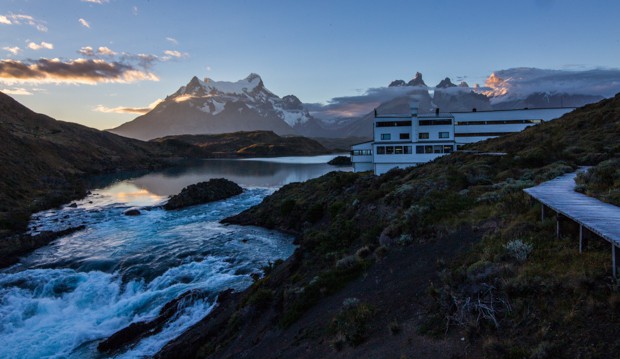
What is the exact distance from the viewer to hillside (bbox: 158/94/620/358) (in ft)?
23.5

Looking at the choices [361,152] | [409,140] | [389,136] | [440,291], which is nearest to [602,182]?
[440,291]

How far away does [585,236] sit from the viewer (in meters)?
9.52

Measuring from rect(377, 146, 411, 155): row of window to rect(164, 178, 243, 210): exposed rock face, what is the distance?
28561mm

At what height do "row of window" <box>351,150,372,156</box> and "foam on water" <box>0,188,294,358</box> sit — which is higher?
"row of window" <box>351,150,372,156</box>

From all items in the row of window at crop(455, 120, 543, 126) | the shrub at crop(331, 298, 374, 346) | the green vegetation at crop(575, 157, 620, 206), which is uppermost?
the row of window at crop(455, 120, 543, 126)

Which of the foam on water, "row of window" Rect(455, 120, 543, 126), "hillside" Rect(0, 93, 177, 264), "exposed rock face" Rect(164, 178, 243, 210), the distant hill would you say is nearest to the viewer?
the foam on water

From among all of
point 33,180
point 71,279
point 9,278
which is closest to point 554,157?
point 71,279

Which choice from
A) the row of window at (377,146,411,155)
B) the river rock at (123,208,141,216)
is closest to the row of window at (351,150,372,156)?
the row of window at (377,146,411,155)

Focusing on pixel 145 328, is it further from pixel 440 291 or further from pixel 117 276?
pixel 440 291

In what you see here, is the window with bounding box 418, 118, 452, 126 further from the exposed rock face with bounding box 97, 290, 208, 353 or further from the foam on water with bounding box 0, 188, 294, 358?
the exposed rock face with bounding box 97, 290, 208, 353

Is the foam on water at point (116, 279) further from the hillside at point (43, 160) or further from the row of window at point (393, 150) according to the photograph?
the row of window at point (393, 150)

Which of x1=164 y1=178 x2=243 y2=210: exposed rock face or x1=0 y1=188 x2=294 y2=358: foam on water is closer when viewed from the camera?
x1=0 y1=188 x2=294 y2=358: foam on water

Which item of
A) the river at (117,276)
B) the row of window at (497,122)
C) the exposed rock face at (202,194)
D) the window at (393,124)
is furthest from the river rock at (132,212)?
the row of window at (497,122)

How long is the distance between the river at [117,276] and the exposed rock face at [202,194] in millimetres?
7637
